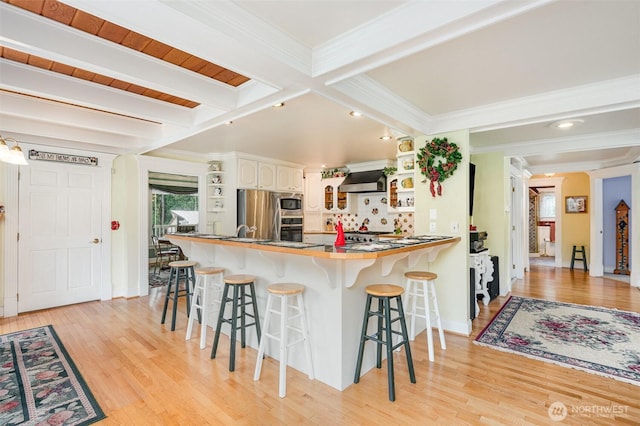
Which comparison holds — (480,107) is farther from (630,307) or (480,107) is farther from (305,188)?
(305,188)

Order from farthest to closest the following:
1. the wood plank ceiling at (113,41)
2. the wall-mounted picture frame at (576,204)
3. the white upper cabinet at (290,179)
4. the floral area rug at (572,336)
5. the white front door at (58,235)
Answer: the wall-mounted picture frame at (576,204)
the white upper cabinet at (290,179)
the white front door at (58,235)
the floral area rug at (572,336)
the wood plank ceiling at (113,41)

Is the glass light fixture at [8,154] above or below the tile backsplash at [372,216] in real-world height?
above

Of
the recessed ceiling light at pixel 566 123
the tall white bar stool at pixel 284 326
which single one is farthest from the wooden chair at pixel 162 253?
the recessed ceiling light at pixel 566 123

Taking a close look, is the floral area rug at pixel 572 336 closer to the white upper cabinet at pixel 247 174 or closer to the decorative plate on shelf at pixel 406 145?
the decorative plate on shelf at pixel 406 145

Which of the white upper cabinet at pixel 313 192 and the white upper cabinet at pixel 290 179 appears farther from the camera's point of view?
the white upper cabinet at pixel 313 192

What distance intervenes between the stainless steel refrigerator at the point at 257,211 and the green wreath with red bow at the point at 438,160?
2.95 meters

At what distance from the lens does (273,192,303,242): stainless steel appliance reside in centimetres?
579

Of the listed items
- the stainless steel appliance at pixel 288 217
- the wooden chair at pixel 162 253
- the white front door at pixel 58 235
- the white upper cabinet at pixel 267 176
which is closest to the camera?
the white front door at pixel 58 235

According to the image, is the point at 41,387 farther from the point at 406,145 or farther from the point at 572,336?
the point at 572,336

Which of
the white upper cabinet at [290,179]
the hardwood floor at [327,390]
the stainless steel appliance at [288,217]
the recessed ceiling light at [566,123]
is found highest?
the recessed ceiling light at [566,123]

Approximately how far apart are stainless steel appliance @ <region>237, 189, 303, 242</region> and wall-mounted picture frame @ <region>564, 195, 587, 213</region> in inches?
259

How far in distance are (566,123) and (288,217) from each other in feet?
14.4

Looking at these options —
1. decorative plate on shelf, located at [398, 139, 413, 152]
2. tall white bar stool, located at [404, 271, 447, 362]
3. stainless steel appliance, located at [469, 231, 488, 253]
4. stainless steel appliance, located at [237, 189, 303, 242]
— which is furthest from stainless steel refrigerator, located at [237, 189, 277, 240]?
stainless steel appliance, located at [469, 231, 488, 253]

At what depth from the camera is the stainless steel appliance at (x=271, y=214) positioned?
532cm
